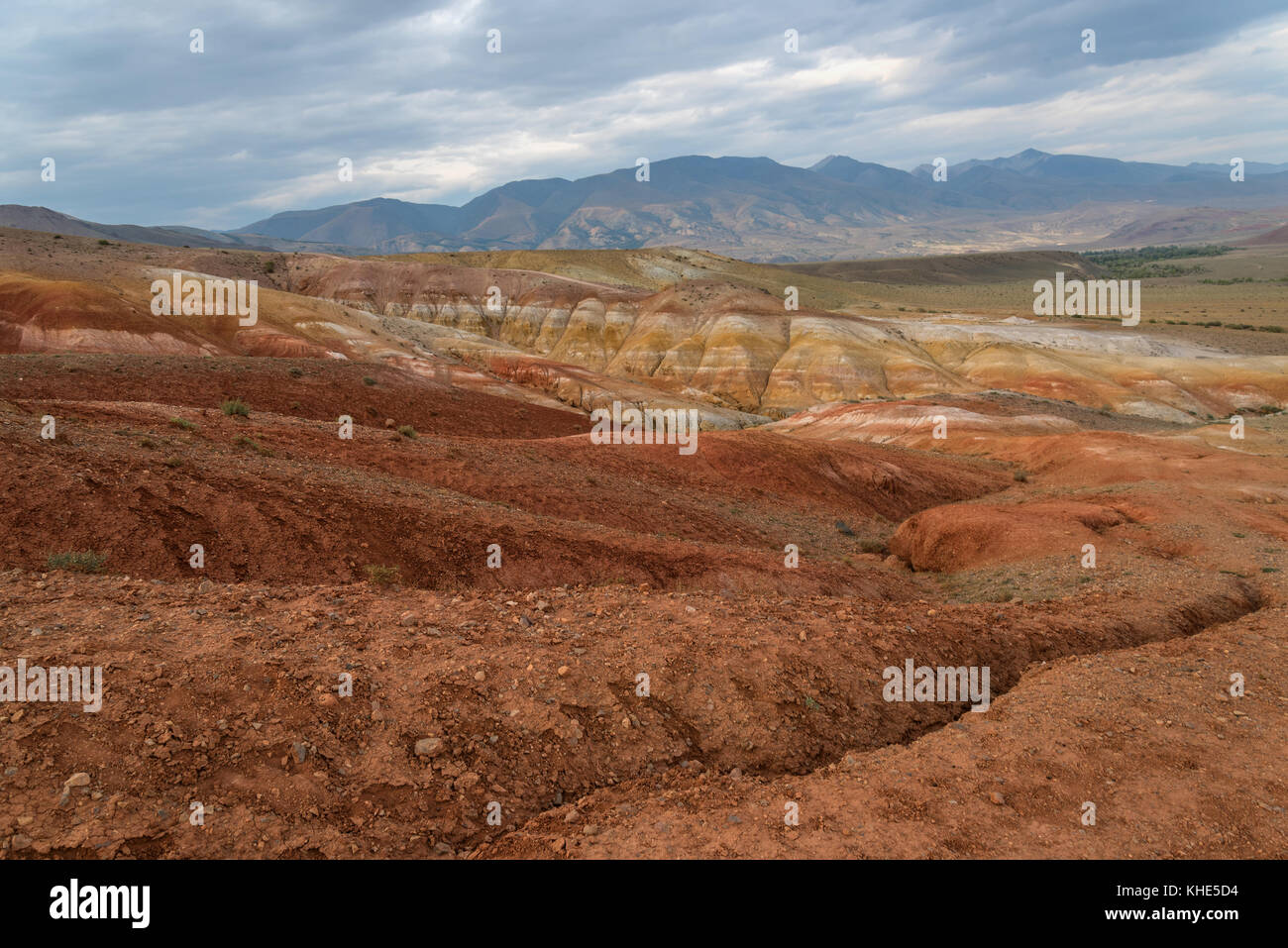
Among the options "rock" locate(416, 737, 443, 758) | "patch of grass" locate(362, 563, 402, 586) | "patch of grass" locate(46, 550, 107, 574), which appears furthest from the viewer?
"patch of grass" locate(362, 563, 402, 586)

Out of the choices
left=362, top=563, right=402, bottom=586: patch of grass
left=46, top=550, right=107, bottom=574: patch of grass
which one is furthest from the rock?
left=46, top=550, right=107, bottom=574: patch of grass

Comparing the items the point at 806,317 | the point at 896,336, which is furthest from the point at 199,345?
the point at 896,336

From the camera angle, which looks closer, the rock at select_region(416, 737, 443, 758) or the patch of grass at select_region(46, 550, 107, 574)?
the rock at select_region(416, 737, 443, 758)

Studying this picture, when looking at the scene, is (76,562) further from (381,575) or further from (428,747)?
(428,747)

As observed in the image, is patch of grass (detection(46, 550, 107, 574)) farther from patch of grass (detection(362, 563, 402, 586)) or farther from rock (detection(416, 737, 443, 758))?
rock (detection(416, 737, 443, 758))

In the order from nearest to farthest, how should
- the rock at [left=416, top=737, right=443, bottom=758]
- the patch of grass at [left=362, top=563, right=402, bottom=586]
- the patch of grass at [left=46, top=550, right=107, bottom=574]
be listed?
the rock at [left=416, top=737, right=443, bottom=758] → the patch of grass at [left=46, top=550, right=107, bottom=574] → the patch of grass at [left=362, top=563, right=402, bottom=586]

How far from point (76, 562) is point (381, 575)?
3799 millimetres

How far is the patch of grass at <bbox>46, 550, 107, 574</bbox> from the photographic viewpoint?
30.2ft

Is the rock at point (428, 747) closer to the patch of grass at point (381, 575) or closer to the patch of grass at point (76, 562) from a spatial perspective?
the patch of grass at point (381, 575)

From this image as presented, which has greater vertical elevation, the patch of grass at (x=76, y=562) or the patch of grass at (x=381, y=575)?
the patch of grass at (x=76, y=562)

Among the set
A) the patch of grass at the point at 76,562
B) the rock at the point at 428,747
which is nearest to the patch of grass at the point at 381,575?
the patch of grass at the point at 76,562

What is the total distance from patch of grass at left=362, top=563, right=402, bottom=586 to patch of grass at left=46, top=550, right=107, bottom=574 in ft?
11.1

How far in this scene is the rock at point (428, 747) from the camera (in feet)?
21.9

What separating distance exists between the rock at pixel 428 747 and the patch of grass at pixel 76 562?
18.6 ft
